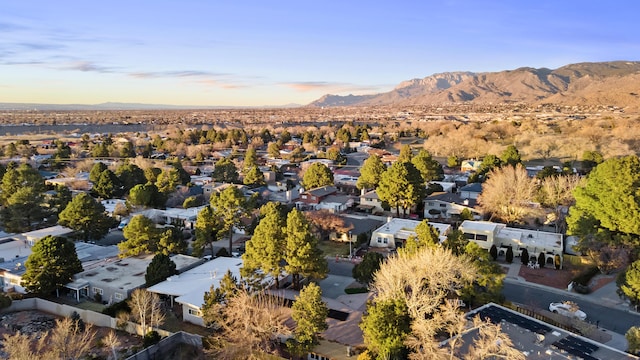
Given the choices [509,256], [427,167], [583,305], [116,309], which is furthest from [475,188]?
[116,309]

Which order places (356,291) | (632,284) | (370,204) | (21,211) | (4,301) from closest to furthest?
(632,284) < (4,301) < (356,291) < (21,211) < (370,204)

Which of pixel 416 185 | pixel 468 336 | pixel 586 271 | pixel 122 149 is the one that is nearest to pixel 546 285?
pixel 586 271

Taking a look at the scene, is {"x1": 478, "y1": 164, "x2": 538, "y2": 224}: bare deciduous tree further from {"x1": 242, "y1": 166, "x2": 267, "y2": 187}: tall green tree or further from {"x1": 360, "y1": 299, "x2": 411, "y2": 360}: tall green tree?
{"x1": 242, "y1": 166, "x2": 267, "y2": 187}: tall green tree

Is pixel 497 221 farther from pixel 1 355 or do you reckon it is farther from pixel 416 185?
pixel 1 355

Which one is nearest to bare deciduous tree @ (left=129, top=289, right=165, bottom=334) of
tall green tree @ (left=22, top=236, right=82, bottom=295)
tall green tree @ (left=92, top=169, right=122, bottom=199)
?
tall green tree @ (left=22, top=236, right=82, bottom=295)

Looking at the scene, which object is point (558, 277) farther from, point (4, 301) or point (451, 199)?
point (4, 301)

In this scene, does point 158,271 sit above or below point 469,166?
below
